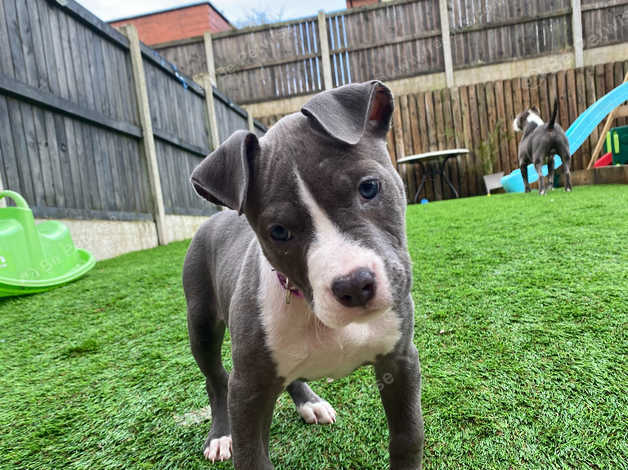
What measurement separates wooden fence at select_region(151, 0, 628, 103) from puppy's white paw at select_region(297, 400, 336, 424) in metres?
11.8

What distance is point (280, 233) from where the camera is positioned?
123 cm

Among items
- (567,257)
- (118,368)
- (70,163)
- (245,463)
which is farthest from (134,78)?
(245,463)

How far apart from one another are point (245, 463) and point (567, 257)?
108 inches

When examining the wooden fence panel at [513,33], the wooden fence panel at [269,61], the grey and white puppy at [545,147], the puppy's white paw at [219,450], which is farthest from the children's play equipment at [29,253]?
the wooden fence panel at [513,33]

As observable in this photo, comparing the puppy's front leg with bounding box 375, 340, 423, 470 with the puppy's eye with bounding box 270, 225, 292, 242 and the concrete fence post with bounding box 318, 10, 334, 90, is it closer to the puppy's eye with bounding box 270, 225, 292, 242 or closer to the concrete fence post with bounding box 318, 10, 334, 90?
the puppy's eye with bounding box 270, 225, 292, 242

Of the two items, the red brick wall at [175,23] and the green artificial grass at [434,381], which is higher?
the red brick wall at [175,23]

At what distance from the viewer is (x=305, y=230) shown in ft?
3.92

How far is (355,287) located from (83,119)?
230 inches

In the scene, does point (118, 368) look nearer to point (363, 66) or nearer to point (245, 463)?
point (245, 463)

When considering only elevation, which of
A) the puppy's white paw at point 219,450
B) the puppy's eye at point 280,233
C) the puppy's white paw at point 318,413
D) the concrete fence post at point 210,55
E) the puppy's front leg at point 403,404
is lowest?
the puppy's white paw at point 219,450

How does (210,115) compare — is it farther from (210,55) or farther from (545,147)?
(545,147)

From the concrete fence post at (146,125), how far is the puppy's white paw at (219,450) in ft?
19.5

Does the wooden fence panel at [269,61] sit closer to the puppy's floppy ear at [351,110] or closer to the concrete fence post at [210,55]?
the concrete fence post at [210,55]

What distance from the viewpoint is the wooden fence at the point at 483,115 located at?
1102 cm
